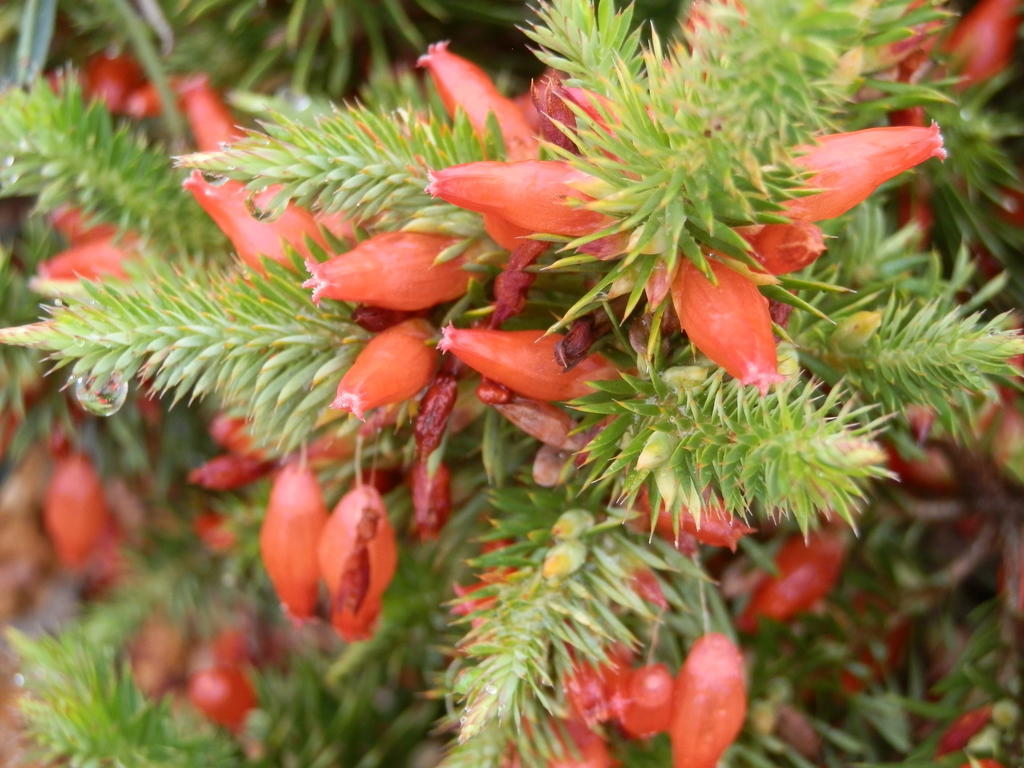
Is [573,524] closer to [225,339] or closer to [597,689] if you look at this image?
[597,689]

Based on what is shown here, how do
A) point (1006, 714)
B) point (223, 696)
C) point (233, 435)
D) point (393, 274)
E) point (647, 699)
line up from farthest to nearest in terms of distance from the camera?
point (223, 696), point (233, 435), point (1006, 714), point (647, 699), point (393, 274)

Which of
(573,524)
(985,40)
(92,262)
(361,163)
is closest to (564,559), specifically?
(573,524)

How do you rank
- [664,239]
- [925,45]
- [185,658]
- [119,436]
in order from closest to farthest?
1. [664,239]
2. [925,45]
3. [119,436]
4. [185,658]

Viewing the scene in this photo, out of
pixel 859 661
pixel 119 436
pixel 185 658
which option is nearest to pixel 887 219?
pixel 859 661

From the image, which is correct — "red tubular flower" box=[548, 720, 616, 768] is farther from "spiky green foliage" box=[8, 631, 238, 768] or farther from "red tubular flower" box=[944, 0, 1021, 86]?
"red tubular flower" box=[944, 0, 1021, 86]

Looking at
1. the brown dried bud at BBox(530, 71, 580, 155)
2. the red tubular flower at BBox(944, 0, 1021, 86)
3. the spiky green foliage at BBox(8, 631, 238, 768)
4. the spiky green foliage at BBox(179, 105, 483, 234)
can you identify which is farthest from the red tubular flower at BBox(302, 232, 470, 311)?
the red tubular flower at BBox(944, 0, 1021, 86)

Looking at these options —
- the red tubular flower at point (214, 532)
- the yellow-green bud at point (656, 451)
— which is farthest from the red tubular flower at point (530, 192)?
the red tubular flower at point (214, 532)

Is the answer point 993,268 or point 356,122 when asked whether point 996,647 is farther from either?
point 356,122

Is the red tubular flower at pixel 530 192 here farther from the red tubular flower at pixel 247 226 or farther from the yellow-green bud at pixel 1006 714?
the yellow-green bud at pixel 1006 714
